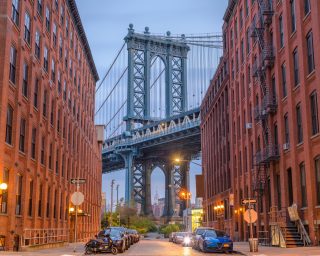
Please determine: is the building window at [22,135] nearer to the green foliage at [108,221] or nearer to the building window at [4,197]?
the building window at [4,197]

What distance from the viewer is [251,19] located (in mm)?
49531

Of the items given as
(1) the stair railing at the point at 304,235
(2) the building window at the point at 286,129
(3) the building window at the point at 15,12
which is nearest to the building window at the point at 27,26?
(3) the building window at the point at 15,12

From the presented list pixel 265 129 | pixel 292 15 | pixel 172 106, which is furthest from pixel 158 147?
pixel 292 15

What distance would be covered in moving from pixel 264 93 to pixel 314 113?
11.0m

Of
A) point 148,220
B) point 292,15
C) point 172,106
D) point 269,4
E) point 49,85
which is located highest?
point 172,106

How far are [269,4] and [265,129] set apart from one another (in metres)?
9.98

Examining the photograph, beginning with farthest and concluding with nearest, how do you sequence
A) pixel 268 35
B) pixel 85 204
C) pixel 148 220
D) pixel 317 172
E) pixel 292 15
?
1. pixel 148 220
2. pixel 85 204
3. pixel 268 35
4. pixel 292 15
5. pixel 317 172

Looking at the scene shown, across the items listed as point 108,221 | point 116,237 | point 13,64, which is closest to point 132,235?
point 116,237

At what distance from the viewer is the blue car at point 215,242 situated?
107 feet

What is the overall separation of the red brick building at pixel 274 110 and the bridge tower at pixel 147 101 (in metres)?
69.0

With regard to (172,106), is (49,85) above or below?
below

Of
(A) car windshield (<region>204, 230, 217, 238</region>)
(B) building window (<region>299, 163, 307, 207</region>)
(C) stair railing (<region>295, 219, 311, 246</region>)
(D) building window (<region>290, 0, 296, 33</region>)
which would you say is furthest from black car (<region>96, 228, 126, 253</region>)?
(D) building window (<region>290, 0, 296, 33</region>)

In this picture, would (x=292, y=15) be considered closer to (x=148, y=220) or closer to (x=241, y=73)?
(x=241, y=73)

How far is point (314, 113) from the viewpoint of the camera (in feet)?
108
